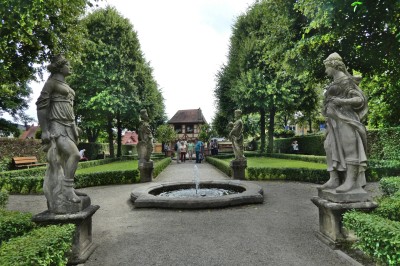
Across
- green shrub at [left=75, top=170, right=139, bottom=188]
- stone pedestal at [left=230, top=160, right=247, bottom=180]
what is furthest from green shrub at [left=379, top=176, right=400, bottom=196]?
green shrub at [left=75, top=170, right=139, bottom=188]

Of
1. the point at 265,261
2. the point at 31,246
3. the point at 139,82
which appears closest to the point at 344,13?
the point at 265,261

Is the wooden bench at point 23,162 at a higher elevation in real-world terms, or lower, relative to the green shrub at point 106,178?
higher

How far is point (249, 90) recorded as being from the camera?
82.9 ft

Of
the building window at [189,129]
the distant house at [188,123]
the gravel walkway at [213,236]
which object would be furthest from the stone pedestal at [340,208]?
the building window at [189,129]

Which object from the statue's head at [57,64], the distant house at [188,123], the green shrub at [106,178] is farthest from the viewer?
the distant house at [188,123]

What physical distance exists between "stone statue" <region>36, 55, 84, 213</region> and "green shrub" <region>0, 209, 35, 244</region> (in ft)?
1.28

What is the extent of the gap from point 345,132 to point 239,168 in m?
9.30

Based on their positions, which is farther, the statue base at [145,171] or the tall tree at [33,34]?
the statue base at [145,171]

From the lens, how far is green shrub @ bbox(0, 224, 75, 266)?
2.95 m

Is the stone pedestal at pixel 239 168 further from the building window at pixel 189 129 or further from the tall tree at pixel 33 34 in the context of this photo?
the building window at pixel 189 129

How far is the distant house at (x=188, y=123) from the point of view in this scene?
61.7 metres

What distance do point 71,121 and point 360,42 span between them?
12028 mm

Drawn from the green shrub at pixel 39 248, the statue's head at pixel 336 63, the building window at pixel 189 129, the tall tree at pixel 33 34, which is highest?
the tall tree at pixel 33 34

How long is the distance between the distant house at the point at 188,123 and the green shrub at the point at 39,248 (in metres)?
57.3
